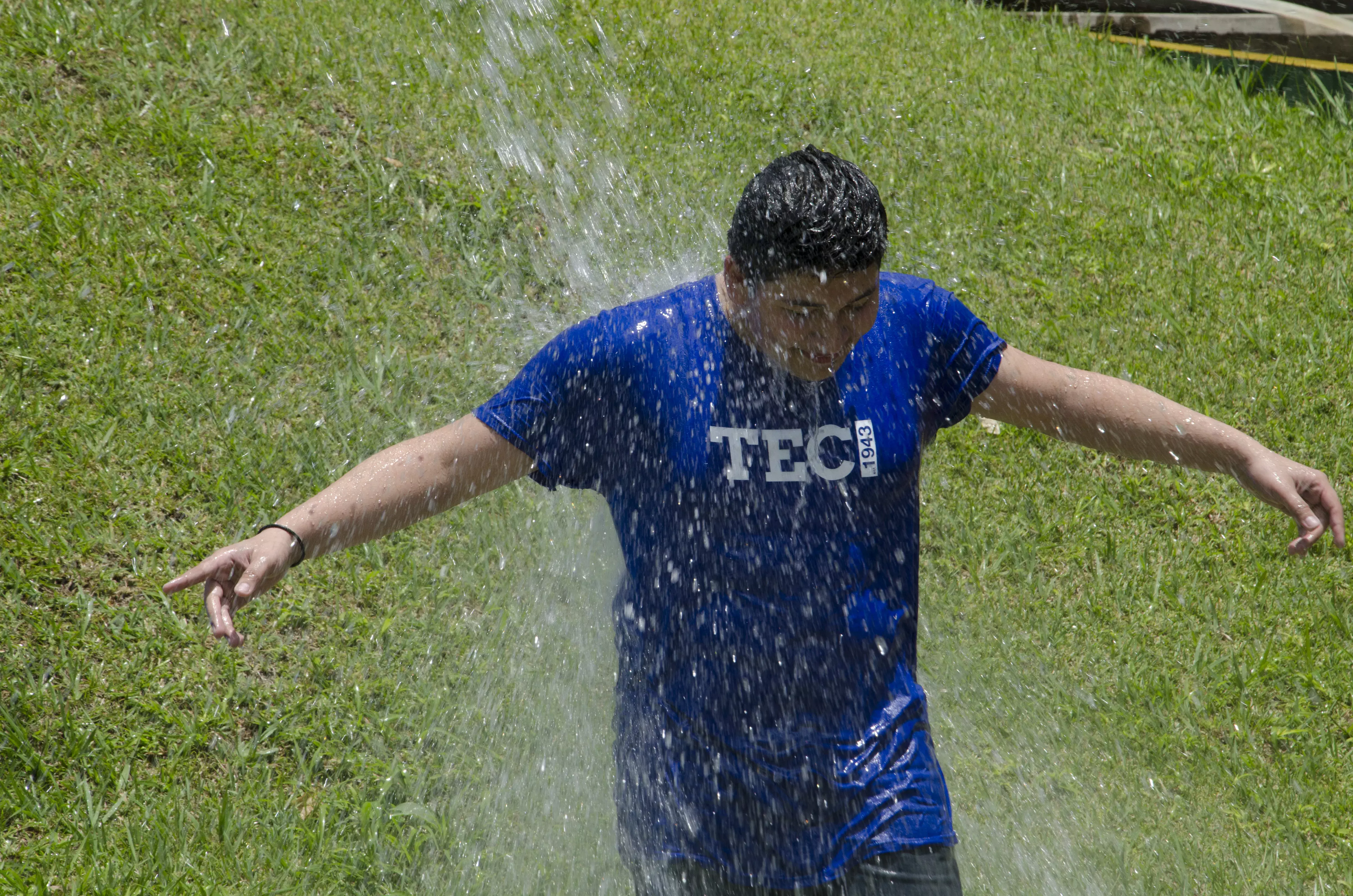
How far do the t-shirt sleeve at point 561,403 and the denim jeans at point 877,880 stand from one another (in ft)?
2.59

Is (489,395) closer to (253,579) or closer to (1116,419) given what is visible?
(253,579)

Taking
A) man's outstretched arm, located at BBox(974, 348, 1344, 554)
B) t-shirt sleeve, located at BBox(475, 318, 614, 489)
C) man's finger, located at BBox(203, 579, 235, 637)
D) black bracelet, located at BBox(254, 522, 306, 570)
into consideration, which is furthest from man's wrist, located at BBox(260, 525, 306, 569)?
man's outstretched arm, located at BBox(974, 348, 1344, 554)

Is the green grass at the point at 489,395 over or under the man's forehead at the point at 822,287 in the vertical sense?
under

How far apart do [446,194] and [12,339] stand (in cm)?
190

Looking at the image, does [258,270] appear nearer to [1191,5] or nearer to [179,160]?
[179,160]

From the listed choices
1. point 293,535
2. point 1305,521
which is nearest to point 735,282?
point 293,535

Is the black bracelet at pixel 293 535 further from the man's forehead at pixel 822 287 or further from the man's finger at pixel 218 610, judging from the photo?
the man's forehead at pixel 822 287

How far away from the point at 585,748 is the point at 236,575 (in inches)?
79.8

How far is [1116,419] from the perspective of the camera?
250 centimetres

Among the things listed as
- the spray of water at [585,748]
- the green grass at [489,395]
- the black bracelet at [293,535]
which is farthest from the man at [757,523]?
the green grass at [489,395]

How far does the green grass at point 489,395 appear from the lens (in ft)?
12.0

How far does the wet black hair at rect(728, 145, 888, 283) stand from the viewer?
7.06ft

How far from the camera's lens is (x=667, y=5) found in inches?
283

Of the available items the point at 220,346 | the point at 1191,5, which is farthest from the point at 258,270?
the point at 1191,5
